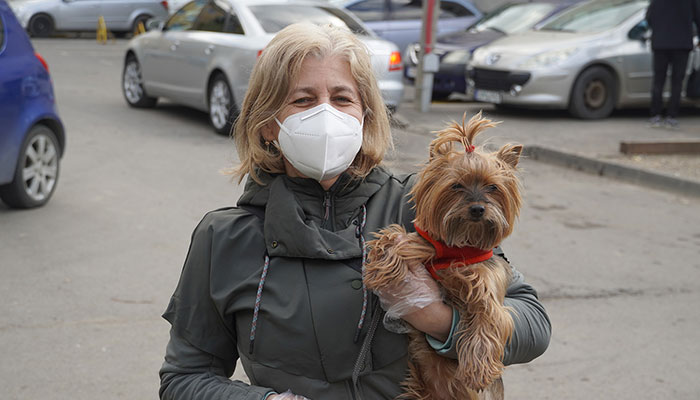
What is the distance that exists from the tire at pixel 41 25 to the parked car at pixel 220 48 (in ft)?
41.3

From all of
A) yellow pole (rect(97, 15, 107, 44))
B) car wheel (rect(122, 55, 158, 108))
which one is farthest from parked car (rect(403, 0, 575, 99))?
yellow pole (rect(97, 15, 107, 44))

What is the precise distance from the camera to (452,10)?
1797cm

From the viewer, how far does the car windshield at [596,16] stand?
44.0ft

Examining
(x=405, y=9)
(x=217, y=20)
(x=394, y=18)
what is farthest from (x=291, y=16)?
(x=405, y=9)

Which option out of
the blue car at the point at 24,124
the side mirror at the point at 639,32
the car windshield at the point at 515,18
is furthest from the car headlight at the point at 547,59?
the blue car at the point at 24,124

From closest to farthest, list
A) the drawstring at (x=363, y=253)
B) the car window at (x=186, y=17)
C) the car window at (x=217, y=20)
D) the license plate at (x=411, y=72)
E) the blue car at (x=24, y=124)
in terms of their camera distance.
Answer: the drawstring at (x=363, y=253) < the blue car at (x=24, y=124) < the car window at (x=217, y=20) < the car window at (x=186, y=17) < the license plate at (x=411, y=72)

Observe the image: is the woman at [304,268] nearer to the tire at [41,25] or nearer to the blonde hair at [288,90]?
the blonde hair at [288,90]

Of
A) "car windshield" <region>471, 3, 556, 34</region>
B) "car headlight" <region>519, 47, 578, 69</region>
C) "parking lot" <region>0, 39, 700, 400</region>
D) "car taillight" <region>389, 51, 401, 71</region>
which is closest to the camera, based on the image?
"parking lot" <region>0, 39, 700, 400</region>

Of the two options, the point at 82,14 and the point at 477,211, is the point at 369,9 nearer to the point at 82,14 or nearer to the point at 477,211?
the point at 82,14

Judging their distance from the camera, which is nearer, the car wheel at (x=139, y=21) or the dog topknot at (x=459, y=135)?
the dog topknot at (x=459, y=135)

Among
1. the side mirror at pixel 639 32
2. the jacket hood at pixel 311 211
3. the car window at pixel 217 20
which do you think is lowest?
the jacket hood at pixel 311 211

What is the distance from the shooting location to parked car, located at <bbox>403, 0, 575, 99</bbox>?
1490cm

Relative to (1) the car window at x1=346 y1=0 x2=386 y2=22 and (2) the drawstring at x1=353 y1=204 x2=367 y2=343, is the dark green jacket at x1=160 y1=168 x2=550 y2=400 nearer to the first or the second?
(2) the drawstring at x1=353 y1=204 x2=367 y2=343

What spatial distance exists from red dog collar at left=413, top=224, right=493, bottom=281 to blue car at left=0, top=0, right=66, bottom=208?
5568mm
